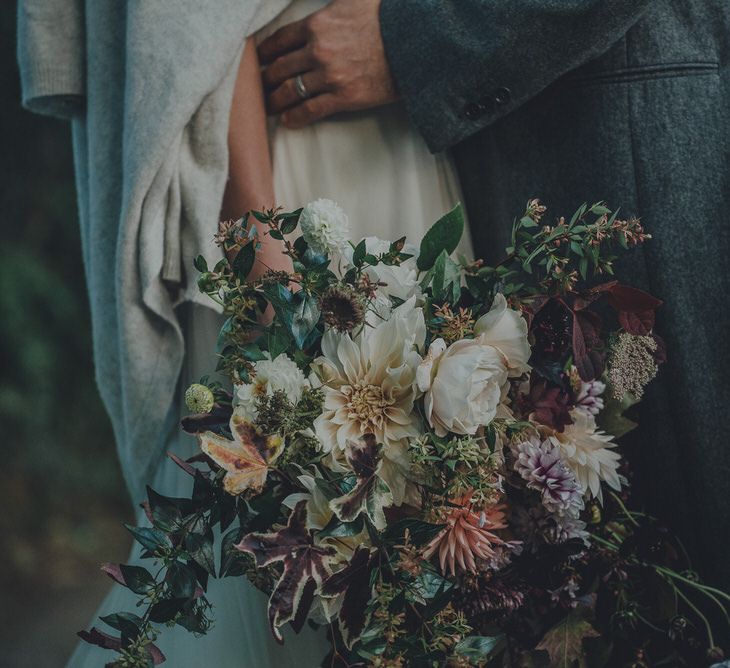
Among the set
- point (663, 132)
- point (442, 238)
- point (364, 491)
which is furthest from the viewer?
Answer: point (663, 132)

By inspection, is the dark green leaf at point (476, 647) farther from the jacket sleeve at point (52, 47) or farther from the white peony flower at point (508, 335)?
the jacket sleeve at point (52, 47)

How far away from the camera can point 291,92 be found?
85 centimetres

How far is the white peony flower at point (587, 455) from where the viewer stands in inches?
26.5

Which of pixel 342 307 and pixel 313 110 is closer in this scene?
pixel 342 307

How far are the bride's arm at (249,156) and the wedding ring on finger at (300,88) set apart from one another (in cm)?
5

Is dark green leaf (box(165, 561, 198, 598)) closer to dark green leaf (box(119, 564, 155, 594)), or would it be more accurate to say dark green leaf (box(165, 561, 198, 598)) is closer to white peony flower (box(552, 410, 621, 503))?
dark green leaf (box(119, 564, 155, 594))

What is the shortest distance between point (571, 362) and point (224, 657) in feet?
1.48

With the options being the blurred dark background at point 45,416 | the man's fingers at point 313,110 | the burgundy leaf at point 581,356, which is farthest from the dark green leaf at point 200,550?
the blurred dark background at point 45,416

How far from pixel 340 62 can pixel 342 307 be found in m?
0.36

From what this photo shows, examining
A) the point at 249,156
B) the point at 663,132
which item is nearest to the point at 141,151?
the point at 249,156

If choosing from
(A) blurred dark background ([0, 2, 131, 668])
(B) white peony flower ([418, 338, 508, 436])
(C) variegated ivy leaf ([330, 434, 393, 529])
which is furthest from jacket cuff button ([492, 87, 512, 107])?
(A) blurred dark background ([0, 2, 131, 668])

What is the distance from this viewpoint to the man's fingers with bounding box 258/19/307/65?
0.85 metres

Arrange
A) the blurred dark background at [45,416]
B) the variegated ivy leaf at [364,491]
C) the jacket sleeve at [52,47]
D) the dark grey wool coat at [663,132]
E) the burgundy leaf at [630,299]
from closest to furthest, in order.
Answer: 1. the variegated ivy leaf at [364,491]
2. the burgundy leaf at [630,299]
3. the dark grey wool coat at [663,132]
4. the jacket sleeve at [52,47]
5. the blurred dark background at [45,416]

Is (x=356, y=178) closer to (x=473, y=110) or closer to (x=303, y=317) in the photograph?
(x=473, y=110)
